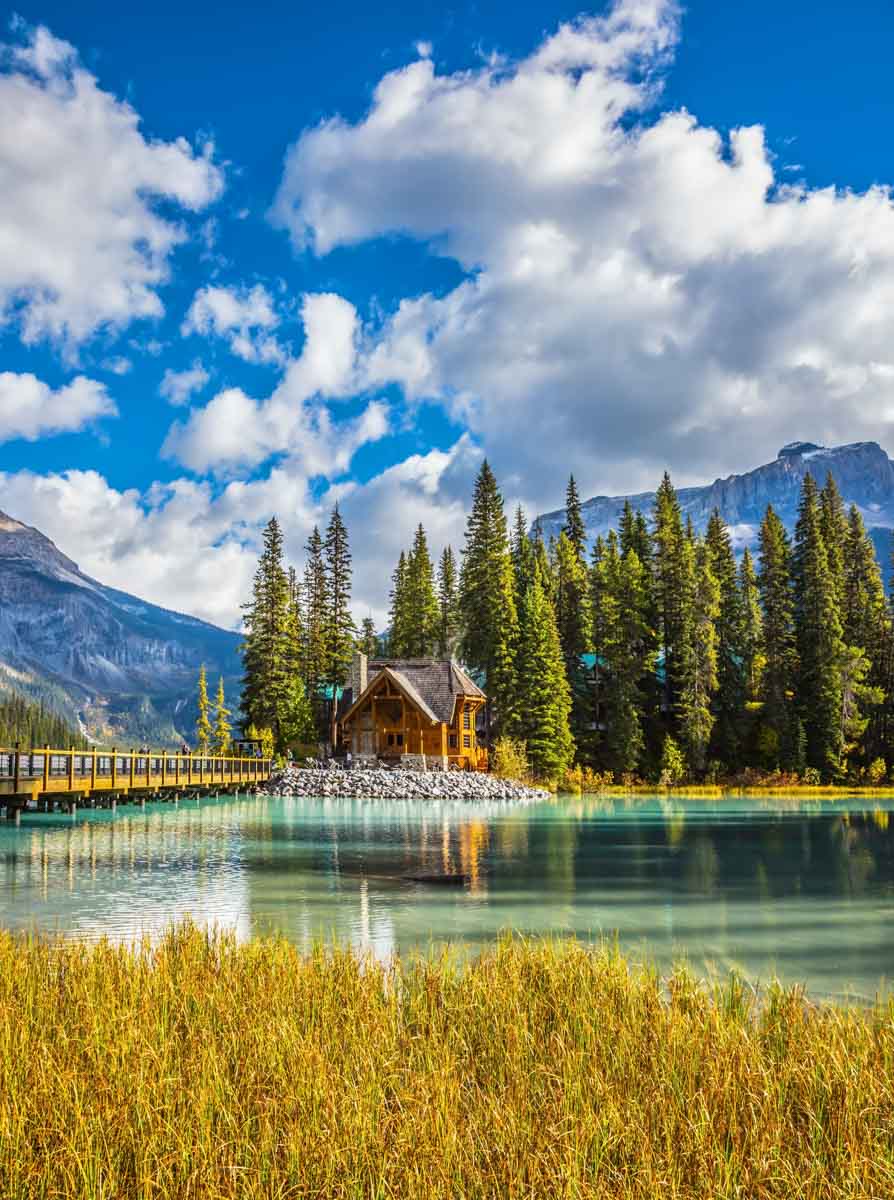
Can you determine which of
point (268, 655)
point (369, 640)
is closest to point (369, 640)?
point (369, 640)

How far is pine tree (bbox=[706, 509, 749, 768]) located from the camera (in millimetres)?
52469

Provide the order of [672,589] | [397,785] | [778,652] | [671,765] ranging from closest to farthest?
[397,785], [671,765], [778,652], [672,589]

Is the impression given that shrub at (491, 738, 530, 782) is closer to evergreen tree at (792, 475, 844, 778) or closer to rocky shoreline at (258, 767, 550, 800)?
rocky shoreline at (258, 767, 550, 800)

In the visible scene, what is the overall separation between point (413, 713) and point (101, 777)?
913 inches

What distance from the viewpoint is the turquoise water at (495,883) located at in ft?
40.2

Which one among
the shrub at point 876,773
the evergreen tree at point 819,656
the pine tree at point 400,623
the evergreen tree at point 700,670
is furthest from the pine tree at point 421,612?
the shrub at point 876,773

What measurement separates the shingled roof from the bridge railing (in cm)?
1180

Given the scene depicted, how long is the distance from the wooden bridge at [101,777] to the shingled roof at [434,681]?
409 inches

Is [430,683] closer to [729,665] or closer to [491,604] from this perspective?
[491,604]

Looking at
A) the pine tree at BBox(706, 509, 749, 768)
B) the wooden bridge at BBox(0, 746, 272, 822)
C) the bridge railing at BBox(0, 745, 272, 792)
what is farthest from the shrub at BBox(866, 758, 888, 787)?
the bridge railing at BBox(0, 745, 272, 792)

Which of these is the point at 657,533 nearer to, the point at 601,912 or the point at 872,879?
the point at 872,879

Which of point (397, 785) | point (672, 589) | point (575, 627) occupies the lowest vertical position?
point (397, 785)

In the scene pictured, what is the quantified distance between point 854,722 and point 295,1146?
49.2 m

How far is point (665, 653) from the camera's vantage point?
5606 cm
